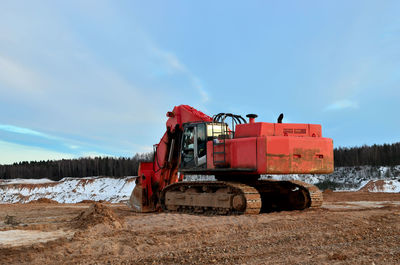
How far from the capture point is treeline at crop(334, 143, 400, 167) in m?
46.3

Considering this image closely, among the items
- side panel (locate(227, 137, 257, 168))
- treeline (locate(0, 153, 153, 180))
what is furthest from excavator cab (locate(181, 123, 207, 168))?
treeline (locate(0, 153, 153, 180))

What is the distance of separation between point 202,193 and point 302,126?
12.2 ft

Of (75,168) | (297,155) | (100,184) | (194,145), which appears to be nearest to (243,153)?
(297,155)

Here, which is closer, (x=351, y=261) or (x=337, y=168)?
(x=351, y=261)

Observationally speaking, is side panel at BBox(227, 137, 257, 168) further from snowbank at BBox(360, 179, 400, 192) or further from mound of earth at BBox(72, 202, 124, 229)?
snowbank at BBox(360, 179, 400, 192)

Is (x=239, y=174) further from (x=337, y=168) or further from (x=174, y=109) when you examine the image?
(x=337, y=168)

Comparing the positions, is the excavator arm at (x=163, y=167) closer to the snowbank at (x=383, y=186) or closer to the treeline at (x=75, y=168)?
the snowbank at (x=383, y=186)

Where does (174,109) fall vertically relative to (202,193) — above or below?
above

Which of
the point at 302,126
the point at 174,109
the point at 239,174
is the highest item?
the point at 174,109

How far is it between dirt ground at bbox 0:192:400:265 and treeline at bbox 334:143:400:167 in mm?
41693

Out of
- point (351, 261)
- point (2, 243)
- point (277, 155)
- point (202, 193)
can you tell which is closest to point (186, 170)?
point (202, 193)

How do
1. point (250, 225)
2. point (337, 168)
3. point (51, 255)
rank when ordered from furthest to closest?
1. point (337, 168)
2. point (250, 225)
3. point (51, 255)

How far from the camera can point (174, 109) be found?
12961mm

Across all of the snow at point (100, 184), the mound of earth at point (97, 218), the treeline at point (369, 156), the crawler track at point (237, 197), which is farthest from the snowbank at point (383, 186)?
the mound of earth at point (97, 218)
